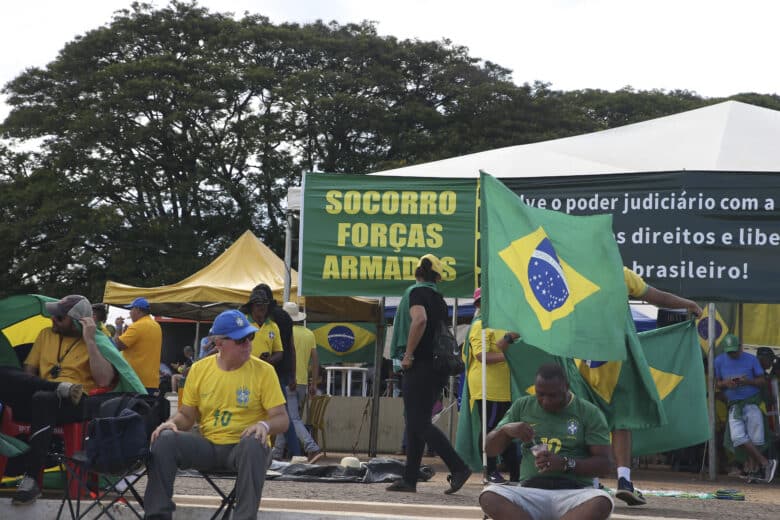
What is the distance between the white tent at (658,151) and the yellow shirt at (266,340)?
282cm

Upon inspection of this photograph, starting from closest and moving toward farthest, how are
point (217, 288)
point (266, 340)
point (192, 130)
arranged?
point (266, 340) < point (217, 288) < point (192, 130)

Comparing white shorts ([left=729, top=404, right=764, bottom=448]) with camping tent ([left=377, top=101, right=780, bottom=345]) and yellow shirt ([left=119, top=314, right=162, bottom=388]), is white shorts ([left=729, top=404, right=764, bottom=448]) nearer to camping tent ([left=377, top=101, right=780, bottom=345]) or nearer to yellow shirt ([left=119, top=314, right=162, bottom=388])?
camping tent ([left=377, top=101, right=780, bottom=345])

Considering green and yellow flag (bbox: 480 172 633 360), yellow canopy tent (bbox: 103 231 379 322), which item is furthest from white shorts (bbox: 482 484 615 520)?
yellow canopy tent (bbox: 103 231 379 322)

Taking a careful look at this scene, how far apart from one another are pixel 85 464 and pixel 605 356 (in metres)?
3.82

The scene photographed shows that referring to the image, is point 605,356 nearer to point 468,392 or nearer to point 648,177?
point 468,392

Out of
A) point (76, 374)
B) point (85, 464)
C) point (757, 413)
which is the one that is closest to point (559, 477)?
point (85, 464)

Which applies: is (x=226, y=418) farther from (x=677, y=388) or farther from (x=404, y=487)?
(x=677, y=388)

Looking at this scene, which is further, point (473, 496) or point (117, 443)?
point (473, 496)

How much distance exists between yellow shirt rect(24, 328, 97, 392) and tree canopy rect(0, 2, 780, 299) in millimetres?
27557

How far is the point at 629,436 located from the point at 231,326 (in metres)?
3.45

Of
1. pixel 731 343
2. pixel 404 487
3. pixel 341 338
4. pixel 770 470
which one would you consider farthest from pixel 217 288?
pixel 404 487

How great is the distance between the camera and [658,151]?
14281 mm

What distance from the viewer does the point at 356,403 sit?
16953 mm

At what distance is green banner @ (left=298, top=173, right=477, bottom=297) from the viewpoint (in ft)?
44.0
